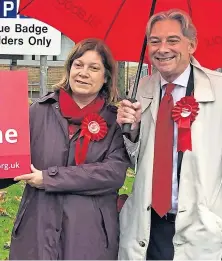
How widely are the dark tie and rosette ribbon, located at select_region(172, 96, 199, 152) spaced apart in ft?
0.25

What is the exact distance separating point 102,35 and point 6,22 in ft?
6.75

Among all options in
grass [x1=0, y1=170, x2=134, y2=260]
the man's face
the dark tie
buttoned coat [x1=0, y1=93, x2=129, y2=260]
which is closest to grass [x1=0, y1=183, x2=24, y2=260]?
grass [x1=0, y1=170, x2=134, y2=260]

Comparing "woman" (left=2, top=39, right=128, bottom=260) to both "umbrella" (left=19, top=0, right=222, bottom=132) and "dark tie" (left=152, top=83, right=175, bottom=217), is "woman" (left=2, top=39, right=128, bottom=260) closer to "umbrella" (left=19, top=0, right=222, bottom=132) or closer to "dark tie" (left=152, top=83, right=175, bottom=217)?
"dark tie" (left=152, top=83, right=175, bottom=217)

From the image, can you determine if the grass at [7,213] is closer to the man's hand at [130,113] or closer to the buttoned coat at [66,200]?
the buttoned coat at [66,200]

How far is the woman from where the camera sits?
10.7ft

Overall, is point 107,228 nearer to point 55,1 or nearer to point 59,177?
point 59,177

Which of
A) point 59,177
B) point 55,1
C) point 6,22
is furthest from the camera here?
point 6,22

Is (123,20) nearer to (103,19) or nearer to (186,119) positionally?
(103,19)

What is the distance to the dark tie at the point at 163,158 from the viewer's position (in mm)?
3311

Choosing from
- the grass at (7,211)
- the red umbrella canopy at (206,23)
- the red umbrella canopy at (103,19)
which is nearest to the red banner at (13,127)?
the red umbrella canopy at (103,19)

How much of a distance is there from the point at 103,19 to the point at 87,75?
2.74 feet

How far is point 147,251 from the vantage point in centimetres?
350

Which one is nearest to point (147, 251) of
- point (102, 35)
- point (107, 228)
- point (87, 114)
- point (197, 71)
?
point (107, 228)

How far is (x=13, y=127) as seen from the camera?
3.28 meters
